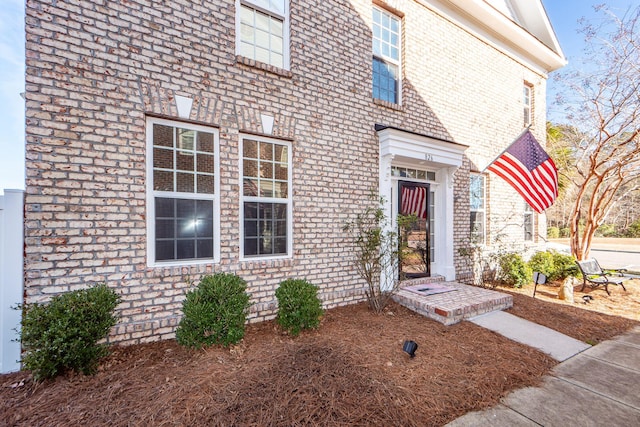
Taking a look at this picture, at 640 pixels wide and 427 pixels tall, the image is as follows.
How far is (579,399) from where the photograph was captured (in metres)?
2.79

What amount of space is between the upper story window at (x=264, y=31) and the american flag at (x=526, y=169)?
4.62 meters

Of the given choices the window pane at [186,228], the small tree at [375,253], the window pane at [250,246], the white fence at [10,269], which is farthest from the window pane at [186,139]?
the small tree at [375,253]

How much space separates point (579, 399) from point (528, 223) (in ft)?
24.3

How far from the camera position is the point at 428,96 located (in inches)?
251

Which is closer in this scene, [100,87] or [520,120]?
[100,87]

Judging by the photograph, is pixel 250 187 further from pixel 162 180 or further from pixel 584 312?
pixel 584 312

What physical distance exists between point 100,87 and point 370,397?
439 centimetres

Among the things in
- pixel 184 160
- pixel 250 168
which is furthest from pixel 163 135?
pixel 250 168

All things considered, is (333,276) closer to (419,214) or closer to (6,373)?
(419,214)

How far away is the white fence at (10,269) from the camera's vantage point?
9.56 ft

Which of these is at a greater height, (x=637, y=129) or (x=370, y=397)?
(x=637, y=129)

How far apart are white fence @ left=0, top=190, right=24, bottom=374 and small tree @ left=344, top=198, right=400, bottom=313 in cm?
408

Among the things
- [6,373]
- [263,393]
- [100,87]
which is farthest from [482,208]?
[6,373]

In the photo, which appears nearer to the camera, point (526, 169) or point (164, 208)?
point (164, 208)
